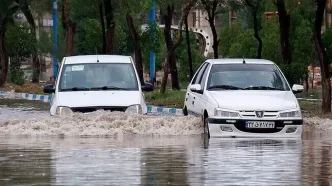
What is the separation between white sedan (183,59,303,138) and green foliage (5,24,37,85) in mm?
37181

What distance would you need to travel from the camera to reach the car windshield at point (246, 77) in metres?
20.4

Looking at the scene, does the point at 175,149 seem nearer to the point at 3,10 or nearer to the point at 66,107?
the point at 66,107

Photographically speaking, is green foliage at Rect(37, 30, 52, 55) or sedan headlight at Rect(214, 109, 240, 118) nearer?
sedan headlight at Rect(214, 109, 240, 118)

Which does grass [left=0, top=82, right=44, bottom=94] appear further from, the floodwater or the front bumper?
the front bumper

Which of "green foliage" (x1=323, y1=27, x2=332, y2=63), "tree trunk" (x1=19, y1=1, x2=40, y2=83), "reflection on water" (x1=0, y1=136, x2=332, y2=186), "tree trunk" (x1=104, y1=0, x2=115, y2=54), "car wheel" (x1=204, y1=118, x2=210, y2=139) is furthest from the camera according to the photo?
"tree trunk" (x1=19, y1=1, x2=40, y2=83)

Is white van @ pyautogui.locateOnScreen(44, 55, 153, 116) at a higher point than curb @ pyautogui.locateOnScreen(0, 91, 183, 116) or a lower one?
higher

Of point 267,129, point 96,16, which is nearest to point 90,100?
point 267,129

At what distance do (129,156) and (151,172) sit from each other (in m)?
2.24

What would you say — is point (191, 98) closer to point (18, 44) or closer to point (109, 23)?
point (109, 23)

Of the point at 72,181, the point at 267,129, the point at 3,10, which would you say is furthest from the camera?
the point at 3,10

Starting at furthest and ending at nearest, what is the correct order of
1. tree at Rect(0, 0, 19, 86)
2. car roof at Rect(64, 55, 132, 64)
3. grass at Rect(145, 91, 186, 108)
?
tree at Rect(0, 0, 19, 86), grass at Rect(145, 91, 186, 108), car roof at Rect(64, 55, 132, 64)

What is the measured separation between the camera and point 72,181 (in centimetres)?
1204

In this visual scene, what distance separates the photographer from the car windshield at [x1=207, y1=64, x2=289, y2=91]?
20.4 meters

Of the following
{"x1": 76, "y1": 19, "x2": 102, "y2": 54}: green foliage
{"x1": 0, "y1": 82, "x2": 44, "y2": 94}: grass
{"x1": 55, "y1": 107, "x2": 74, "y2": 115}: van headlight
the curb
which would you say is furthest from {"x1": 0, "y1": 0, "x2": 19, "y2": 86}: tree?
{"x1": 55, "y1": 107, "x2": 74, "y2": 115}: van headlight
